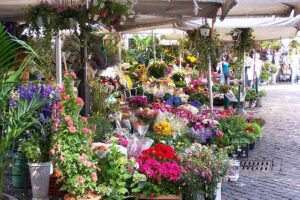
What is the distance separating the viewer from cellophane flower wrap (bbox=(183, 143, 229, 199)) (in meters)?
4.54

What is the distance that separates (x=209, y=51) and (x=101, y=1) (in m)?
3.86

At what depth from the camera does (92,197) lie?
4.10 m

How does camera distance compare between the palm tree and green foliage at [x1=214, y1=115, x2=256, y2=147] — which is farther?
green foliage at [x1=214, y1=115, x2=256, y2=147]

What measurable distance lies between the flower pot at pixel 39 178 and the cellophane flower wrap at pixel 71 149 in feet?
0.75

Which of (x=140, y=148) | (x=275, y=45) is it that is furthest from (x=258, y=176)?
(x=275, y=45)

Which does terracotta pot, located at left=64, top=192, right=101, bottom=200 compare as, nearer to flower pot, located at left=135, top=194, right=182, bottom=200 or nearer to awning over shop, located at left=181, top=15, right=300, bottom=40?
flower pot, located at left=135, top=194, right=182, bottom=200

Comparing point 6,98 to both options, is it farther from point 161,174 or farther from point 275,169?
point 275,169

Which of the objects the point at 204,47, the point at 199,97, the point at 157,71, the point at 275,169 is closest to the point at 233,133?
the point at 275,169

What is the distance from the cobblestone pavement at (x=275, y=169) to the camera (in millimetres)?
5711

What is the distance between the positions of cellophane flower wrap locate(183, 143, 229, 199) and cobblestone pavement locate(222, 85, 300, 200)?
32.9 inches

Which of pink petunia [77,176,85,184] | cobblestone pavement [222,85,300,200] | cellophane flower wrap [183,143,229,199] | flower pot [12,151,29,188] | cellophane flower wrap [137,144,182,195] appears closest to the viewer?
pink petunia [77,176,85,184]

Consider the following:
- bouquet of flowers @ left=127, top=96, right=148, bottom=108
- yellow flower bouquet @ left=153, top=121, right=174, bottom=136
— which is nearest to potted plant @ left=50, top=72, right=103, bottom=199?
yellow flower bouquet @ left=153, top=121, right=174, bottom=136

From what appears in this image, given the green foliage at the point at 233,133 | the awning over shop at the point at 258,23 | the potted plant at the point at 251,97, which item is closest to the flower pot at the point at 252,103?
the potted plant at the point at 251,97

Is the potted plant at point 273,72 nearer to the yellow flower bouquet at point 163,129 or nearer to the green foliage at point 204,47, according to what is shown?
the green foliage at point 204,47
